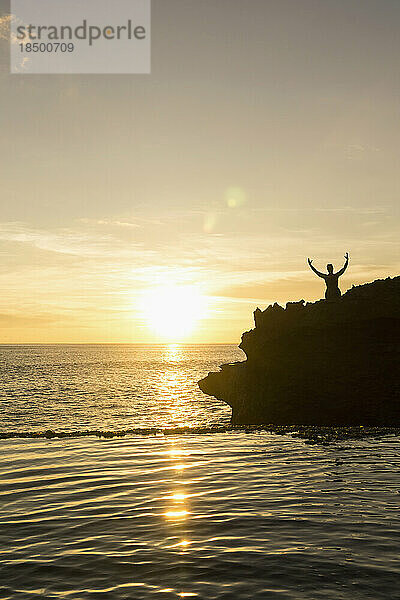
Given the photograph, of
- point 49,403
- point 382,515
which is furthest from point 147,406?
point 382,515

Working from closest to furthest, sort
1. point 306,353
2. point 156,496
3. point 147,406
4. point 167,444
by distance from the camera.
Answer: point 156,496
point 167,444
point 306,353
point 147,406

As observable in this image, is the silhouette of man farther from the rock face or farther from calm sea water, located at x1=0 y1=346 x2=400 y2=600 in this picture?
calm sea water, located at x1=0 y1=346 x2=400 y2=600

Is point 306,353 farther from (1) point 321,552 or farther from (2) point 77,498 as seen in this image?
(1) point 321,552

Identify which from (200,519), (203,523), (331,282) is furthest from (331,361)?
(203,523)

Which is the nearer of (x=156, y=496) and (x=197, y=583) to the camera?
(x=197, y=583)

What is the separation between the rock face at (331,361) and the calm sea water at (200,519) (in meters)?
5.81

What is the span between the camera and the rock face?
26391 millimetres

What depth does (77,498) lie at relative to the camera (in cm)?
1377

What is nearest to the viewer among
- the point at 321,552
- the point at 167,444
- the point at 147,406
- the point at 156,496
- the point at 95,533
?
the point at 321,552

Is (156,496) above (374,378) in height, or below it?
below

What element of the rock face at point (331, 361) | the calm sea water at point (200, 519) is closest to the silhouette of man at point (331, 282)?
the rock face at point (331, 361)

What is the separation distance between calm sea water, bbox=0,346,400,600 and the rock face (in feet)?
19.1

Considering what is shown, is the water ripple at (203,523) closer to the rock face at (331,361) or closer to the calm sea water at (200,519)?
the calm sea water at (200,519)

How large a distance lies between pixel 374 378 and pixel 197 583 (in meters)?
20.2
